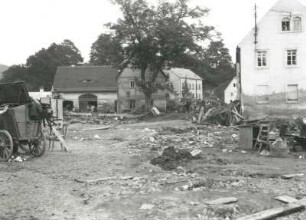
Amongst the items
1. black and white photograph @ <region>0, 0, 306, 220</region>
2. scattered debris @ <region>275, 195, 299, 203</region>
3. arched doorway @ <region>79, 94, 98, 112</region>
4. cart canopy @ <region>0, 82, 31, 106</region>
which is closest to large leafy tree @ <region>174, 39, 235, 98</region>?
arched doorway @ <region>79, 94, 98, 112</region>

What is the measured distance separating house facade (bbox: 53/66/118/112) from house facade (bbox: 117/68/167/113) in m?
1.12

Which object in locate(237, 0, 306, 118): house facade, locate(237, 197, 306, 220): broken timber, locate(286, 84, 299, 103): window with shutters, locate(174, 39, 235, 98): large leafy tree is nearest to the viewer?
locate(237, 197, 306, 220): broken timber

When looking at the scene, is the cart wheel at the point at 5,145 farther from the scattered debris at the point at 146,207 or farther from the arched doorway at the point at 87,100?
the arched doorway at the point at 87,100

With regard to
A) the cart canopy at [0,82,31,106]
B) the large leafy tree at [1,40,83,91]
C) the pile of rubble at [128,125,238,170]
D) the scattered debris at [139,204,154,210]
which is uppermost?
the large leafy tree at [1,40,83,91]

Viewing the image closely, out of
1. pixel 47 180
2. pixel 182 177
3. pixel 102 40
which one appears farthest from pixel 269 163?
pixel 102 40

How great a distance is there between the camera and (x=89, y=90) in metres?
65.8

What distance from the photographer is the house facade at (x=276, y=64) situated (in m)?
39.3

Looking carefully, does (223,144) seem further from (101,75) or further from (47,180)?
(101,75)

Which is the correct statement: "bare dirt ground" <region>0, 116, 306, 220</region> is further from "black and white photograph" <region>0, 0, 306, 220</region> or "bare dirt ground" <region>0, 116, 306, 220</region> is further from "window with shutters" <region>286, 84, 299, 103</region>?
"window with shutters" <region>286, 84, 299, 103</region>

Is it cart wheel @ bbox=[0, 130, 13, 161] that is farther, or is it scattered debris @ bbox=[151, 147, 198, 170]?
cart wheel @ bbox=[0, 130, 13, 161]

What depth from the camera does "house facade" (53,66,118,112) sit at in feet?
214

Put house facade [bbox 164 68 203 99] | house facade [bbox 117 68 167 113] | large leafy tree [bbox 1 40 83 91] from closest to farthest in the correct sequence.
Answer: house facade [bbox 117 68 167 113] < house facade [bbox 164 68 203 99] < large leafy tree [bbox 1 40 83 91]

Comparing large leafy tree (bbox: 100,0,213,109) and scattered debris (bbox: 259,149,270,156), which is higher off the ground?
large leafy tree (bbox: 100,0,213,109)

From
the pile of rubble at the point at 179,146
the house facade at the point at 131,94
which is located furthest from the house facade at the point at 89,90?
the pile of rubble at the point at 179,146
